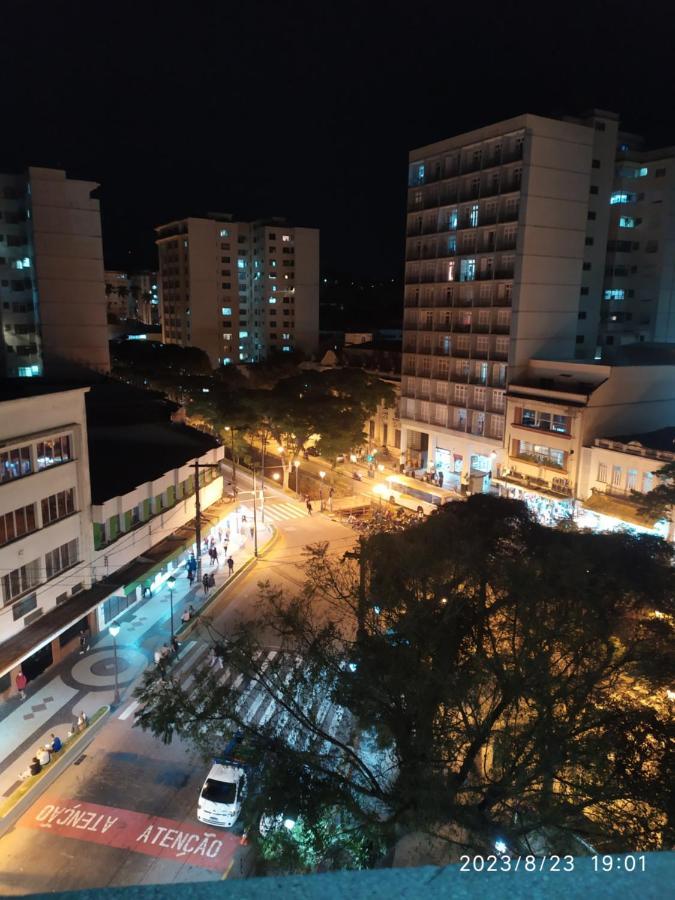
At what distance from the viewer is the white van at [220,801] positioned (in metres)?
16.6

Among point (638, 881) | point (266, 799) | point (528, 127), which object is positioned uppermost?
point (528, 127)

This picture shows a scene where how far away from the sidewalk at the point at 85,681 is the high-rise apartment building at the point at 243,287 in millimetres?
72279

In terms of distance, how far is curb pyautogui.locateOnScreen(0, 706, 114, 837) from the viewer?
16.6 meters

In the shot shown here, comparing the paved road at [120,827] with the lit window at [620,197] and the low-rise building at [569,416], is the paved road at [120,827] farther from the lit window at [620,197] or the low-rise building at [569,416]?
the lit window at [620,197]

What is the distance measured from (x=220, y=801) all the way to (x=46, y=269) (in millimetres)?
61825

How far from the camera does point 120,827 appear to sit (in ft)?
54.6

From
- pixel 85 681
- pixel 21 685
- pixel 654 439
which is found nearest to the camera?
pixel 21 685

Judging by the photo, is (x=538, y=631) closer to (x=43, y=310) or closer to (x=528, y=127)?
(x=528, y=127)

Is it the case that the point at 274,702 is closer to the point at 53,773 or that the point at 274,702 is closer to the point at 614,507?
the point at 53,773

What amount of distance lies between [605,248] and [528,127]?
14152mm

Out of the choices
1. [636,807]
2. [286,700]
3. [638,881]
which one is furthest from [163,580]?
[638,881]

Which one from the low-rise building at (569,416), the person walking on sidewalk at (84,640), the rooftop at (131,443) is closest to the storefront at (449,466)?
the low-rise building at (569,416)

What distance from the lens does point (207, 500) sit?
35531mm

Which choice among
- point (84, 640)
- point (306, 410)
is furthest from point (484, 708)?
point (306, 410)
